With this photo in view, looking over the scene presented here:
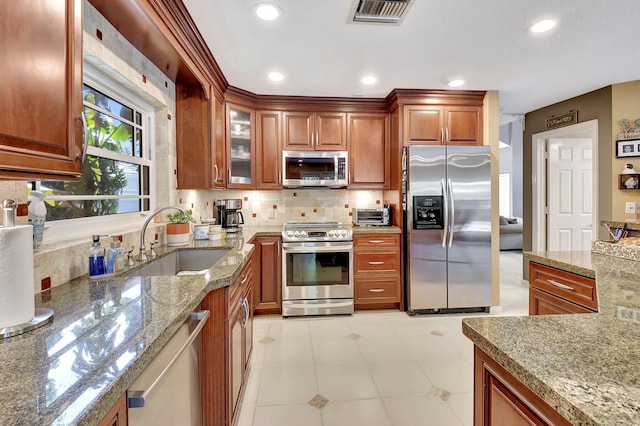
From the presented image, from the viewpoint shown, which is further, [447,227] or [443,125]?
[443,125]

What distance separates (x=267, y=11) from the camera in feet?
6.14

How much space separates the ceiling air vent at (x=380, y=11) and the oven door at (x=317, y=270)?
197cm

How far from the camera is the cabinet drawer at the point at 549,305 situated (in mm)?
1573

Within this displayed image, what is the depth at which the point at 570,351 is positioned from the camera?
73cm

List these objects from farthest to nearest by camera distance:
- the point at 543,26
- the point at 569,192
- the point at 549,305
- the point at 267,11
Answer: the point at 569,192
the point at 543,26
the point at 267,11
the point at 549,305

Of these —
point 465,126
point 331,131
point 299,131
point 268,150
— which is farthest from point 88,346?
point 465,126

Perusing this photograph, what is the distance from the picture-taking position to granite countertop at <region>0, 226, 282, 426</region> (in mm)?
547

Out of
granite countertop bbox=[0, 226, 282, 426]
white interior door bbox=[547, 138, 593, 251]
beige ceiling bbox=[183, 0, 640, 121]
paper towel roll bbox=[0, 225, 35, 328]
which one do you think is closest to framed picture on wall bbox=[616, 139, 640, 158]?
beige ceiling bbox=[183, 0, 640, 121]

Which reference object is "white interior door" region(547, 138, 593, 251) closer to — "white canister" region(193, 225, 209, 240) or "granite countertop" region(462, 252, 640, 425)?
"granite countertop" region(462, 252, 640, 425)

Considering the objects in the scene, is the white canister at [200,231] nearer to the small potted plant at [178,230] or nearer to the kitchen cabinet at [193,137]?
the small potted plant at [178,230]

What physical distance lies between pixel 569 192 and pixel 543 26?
9.01 feet

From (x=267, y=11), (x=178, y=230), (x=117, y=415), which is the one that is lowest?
(x=117, y=415)

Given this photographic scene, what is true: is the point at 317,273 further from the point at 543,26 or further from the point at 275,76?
the point at 543,26

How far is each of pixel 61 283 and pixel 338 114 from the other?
2962mm
